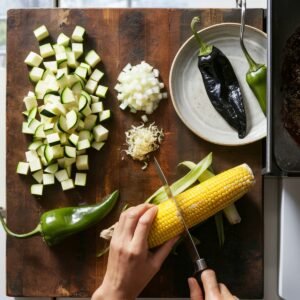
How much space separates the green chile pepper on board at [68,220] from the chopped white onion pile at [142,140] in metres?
0.17

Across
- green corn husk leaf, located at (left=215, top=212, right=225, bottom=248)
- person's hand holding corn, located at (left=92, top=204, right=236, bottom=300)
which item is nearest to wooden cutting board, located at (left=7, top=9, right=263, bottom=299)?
green corn husk leaf, located at (left=215, top=212, right=225, bottom=248)

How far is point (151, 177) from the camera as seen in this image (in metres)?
1.82

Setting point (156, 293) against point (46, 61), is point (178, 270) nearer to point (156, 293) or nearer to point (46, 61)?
point (156, 293)

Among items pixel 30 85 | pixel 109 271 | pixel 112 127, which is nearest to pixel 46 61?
pixel 30 85

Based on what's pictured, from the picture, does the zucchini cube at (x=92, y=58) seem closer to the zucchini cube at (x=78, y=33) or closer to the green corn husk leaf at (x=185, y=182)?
the zucchini cube at (x=78, y=33)

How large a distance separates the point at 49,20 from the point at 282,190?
1.04m

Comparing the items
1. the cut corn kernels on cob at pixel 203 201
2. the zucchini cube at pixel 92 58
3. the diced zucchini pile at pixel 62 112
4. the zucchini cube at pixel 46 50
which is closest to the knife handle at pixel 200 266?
the cut corn kernels on cob at pixel 203 201

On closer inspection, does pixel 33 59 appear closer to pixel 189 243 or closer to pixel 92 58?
pixel 92 58

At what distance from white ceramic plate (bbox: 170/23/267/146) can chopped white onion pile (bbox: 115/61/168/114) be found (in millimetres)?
64

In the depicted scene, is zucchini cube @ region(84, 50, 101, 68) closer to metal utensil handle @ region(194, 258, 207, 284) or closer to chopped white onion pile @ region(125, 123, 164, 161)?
chopped white onion pile @ region(125, 123, 164, 161)

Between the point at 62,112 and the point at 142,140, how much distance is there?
299mm

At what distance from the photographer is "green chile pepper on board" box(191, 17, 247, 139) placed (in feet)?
5.75

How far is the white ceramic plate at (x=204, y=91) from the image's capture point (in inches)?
69.5

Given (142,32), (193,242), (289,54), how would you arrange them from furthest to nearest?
(142,32) < (193,242) < (289,54)
